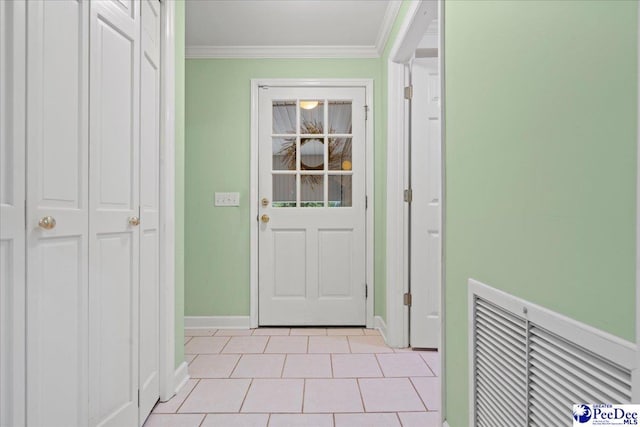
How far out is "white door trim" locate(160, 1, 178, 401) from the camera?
6.31 ft

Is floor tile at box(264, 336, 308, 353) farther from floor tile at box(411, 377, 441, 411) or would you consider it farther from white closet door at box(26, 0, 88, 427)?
white closet door at box(26, 0, 88, 427)

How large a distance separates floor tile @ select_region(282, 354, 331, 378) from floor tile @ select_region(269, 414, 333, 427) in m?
0.46

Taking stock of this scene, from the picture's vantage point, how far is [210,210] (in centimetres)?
327

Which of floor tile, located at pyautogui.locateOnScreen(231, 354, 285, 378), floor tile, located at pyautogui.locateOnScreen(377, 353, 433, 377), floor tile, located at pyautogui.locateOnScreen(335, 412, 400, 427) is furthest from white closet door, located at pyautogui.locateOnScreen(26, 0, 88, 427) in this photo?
floor tile, located at pyautogui.locateOnScreen(377, 353, 433, 377)

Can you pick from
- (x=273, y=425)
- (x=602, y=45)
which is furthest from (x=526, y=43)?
(x=273, y=425)

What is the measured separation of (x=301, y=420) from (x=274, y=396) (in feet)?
0.93

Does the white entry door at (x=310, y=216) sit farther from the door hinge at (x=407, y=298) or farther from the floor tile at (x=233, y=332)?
the door hinge at (x=407, y=298)

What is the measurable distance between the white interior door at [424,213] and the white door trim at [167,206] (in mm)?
1567

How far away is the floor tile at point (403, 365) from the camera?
230cm

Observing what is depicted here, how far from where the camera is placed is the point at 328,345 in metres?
2.81

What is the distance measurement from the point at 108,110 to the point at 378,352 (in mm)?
2145

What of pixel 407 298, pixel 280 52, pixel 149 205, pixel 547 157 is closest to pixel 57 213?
pixel 149 205

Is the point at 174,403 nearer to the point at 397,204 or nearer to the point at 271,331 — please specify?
the point at 271,331

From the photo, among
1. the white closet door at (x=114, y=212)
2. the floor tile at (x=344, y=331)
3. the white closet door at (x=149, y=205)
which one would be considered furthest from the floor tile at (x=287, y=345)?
the white closet door at (x=114, y=212)
